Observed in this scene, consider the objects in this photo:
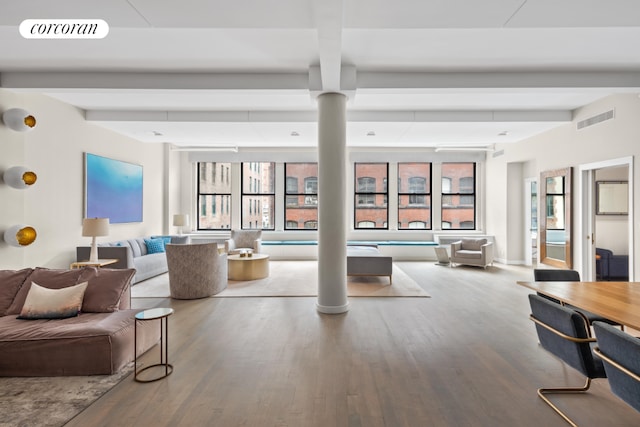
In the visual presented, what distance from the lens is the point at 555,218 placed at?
669cm

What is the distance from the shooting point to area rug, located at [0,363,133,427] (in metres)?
2.12

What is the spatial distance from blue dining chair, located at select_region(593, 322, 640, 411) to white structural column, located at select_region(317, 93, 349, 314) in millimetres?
2932

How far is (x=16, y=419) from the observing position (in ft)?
6.91

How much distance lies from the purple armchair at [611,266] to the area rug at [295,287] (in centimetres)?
359

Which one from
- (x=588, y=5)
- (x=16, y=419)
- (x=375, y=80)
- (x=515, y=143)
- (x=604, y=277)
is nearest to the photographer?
(x=16, y=419)

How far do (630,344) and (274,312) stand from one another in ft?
11.8

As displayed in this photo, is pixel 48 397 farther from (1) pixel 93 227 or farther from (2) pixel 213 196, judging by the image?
(2) pixel 213 196

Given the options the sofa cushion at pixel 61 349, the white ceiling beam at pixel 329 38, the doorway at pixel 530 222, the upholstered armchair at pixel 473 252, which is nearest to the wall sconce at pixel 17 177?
the sofa cushion at pixel 61 349

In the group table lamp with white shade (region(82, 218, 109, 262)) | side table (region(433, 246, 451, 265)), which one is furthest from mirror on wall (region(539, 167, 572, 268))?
table lamp with white shade (region(82, 218, 109, 262))

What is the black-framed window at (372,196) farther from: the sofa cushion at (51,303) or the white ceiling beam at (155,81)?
the sofa cushion at (51,303)

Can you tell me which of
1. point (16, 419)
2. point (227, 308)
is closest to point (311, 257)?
point (227, 308)

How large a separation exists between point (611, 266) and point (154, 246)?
30.5 ft

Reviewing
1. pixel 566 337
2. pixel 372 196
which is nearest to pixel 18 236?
pixel 566 337

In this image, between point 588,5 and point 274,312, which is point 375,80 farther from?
point 274,312
